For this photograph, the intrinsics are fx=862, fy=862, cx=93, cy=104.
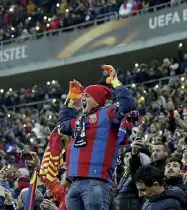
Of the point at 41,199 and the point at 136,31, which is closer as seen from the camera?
the point at 41,199

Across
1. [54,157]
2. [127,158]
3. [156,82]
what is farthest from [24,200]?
[156,82]

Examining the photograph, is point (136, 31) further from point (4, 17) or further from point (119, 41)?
point (4, 17)

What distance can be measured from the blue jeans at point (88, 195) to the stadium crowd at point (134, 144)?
12.1 inches

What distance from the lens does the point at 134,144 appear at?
7934mm

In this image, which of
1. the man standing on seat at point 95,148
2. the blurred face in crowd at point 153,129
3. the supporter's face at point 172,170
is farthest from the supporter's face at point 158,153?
the blurred face in crowd at point 153,129

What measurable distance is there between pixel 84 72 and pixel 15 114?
433 centimetres

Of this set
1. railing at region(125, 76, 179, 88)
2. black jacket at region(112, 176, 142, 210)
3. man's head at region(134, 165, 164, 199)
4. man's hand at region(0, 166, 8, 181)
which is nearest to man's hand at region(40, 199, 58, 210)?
black jacket at region(112, 176, 142, 210)

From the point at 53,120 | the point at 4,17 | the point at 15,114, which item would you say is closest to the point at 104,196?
the point at 53,120

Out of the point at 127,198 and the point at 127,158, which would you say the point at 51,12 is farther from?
the point at 127,198

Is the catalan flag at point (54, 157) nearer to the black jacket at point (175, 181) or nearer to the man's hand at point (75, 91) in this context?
the man's hand at point (75, 91)

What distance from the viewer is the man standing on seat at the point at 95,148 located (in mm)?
7420

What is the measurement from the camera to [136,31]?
2441 centimetres

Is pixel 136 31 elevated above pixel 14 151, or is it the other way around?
pixel 136 31

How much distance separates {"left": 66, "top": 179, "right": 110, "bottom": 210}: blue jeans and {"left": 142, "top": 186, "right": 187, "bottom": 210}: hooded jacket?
0.61m
